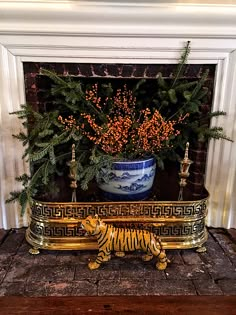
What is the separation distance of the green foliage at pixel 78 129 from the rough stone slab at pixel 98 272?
1.30ft

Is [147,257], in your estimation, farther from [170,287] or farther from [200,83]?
[200,83]

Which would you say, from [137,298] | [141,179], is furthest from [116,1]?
[137,298]

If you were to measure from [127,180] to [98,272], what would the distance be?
1.53 feet

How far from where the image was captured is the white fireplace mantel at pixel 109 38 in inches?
58.4

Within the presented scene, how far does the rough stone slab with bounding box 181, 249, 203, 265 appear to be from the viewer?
154cm

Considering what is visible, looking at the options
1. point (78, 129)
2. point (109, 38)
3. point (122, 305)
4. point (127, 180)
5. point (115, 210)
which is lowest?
point (122, 305)

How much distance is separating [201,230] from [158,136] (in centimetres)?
57

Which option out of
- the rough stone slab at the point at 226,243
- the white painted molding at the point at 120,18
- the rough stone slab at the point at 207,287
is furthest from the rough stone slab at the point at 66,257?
the white painted molding at the point at 120,18

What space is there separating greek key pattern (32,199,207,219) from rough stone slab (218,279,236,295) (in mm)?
343

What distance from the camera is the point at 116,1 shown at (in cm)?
147

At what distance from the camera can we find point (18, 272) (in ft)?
4.76

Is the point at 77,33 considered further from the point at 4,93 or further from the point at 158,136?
the point at 158,136

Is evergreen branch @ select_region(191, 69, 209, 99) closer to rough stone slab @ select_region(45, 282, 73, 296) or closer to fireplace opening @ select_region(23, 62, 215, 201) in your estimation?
fireplace opening @ select_region(23, 62, 215, 201)

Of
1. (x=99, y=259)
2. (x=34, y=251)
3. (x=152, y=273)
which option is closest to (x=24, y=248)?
(x=34, y=251)
